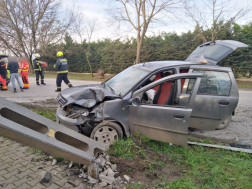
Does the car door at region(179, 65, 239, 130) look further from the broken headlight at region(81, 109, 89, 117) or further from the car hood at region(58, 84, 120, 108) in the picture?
the broken headlight at region(81, 109, 89, 117)

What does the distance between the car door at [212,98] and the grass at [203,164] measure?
0.68 meters

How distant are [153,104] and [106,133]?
3.36 ft

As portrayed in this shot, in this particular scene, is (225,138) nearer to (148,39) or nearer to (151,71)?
(151,71)

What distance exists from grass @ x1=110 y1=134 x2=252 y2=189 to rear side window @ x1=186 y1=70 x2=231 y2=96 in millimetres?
1284

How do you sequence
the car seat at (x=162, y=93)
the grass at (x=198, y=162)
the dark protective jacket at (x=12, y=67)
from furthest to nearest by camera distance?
1. the dark protective jacket at (x=12, y=67)
2. the car seat at (x=162, y=93)
3. the grass at (x=198, y=162)

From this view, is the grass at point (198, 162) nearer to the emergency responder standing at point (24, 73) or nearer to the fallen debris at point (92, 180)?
the fallen debris at point (92, 180)

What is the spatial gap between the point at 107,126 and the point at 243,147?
9.56 ft

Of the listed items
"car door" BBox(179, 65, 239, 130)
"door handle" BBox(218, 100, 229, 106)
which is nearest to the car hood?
"car door" BBox(179, 65, 239, 130)

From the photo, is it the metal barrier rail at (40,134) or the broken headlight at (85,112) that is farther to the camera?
the broken headlight at (85,112)

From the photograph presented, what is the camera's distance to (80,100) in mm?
3828

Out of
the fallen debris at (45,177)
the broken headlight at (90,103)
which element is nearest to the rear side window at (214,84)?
the broken headlight at (90,103)

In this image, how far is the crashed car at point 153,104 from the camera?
357cm

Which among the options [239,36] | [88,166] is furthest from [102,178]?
[239,36]

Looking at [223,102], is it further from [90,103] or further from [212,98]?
[90,103]
